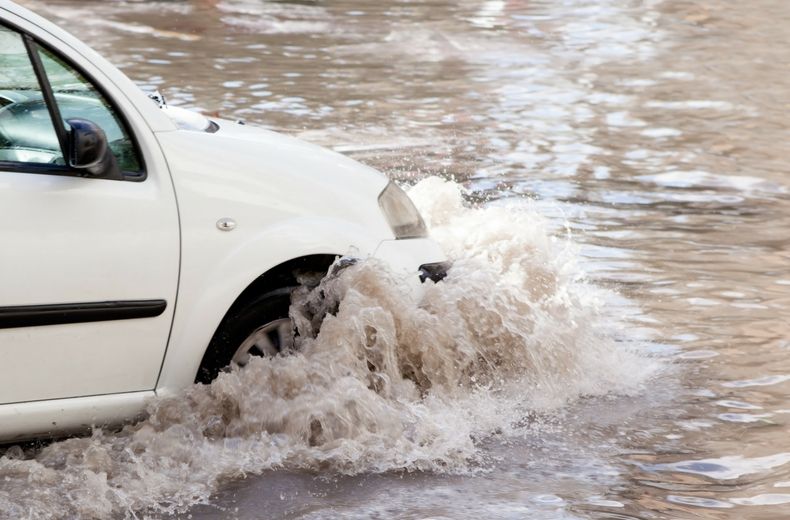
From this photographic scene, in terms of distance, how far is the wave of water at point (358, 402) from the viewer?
4699 millimetres

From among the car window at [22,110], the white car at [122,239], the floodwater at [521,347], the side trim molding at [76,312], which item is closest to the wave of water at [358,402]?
the floodwater at [521,347]

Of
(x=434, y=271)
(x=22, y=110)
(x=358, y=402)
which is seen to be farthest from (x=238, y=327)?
(x=22, y=110)

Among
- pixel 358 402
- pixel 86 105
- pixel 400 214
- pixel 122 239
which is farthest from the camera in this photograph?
pixel 400 214

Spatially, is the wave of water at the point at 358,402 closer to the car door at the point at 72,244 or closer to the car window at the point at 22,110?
the car door at the point at 72,244

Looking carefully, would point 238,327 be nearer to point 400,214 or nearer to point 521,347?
point 400,214

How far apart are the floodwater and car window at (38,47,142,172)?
36.6 inches

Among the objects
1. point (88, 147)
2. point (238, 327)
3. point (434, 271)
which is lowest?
point (238, 327)

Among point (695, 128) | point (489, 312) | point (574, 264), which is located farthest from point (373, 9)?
point (489, 312)

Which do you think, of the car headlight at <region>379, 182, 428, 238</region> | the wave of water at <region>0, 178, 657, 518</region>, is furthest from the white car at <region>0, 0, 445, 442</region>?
the car headlight at <region>379, 182, 428, 238</region>

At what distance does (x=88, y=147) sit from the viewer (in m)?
4.57

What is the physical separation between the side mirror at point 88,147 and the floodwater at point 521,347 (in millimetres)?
939

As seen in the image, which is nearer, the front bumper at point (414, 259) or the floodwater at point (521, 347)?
the floodwater at point (521, 347)

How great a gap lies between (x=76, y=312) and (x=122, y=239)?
11.7 inches

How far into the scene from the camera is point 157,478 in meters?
4.69
